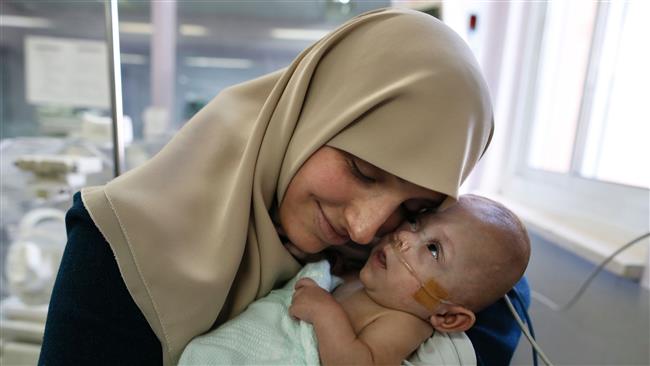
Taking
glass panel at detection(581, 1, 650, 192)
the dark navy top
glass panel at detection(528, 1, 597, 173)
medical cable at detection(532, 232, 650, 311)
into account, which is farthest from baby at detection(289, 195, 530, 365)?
glass panel at detection(528, 1, 597, 173)

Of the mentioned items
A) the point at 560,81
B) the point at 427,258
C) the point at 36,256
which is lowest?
the point at 36,256

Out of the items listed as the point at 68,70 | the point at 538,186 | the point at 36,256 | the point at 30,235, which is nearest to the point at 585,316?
the point at 538,186

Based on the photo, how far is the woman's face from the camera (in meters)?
0.83

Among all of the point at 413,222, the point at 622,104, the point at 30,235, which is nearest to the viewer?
the point at 413,222

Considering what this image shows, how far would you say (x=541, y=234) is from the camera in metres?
1.53

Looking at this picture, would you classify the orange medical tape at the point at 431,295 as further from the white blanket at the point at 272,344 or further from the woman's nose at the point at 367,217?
the woman's nose at the point at 367,217

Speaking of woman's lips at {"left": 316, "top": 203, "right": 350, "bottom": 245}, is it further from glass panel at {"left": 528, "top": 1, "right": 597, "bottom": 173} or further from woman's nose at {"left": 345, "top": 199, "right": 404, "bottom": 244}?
glass panel at {"left": 528, "top": 1, "right": 597, "bottom": 173}

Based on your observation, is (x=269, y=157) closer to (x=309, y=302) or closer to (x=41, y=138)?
(x=309, y=302)

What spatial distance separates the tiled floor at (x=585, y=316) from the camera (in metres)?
1.17

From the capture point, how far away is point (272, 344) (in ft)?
2.64

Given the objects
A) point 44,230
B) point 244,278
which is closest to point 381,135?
point 244,278

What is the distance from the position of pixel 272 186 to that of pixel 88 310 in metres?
0.44

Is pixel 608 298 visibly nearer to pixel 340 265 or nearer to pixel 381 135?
pixel 340 265

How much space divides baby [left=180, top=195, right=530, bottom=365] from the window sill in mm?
496
